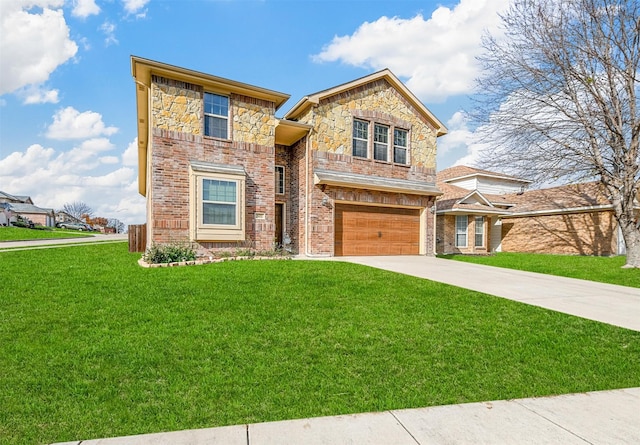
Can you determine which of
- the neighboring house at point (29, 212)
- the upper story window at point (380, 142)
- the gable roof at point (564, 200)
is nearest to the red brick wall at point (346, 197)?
the upper story window at point (380, 142)

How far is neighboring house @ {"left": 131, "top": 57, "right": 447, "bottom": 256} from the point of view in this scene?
11.2 m

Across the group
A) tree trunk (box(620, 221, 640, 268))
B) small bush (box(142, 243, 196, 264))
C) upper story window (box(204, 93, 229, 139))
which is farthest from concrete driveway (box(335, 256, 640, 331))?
upper story window (box(204, 93, 229, 139))

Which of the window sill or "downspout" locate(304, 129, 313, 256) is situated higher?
the window sill

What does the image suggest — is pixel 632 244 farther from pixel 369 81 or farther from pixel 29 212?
pixel 29 212

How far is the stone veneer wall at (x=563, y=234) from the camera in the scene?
19.3 metres

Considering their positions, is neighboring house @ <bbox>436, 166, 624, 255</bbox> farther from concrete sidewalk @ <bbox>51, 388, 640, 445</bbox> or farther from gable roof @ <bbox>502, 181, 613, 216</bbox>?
concrete sidewalk @ <bbox>51, 388, 640, 445</bbox>

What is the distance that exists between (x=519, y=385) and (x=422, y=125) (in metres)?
14.2

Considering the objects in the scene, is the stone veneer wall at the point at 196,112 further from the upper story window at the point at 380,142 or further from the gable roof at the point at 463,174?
the gable roof at the point at 463,174

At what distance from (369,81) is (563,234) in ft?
54.2

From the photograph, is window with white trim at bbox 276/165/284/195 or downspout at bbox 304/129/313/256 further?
window with white trim at bbox 276/165/284/195

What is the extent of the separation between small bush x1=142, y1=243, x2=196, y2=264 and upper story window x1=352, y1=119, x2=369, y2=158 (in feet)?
25.7

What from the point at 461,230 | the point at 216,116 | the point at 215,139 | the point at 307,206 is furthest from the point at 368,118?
the point at 461,230

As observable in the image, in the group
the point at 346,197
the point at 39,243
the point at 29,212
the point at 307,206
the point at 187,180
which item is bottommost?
the point at 39,243

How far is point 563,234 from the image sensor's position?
21.2m
